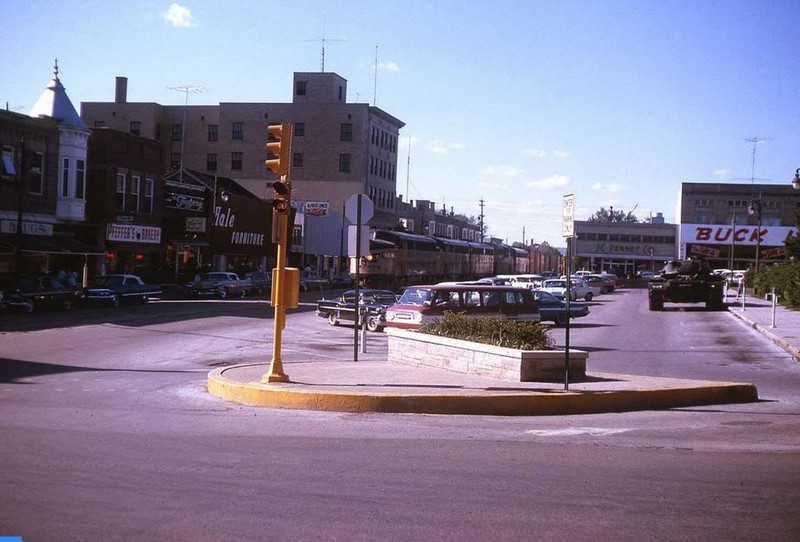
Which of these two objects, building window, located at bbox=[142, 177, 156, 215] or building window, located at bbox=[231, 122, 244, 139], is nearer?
building window, located at bbox=[142, 177, 156, 215]

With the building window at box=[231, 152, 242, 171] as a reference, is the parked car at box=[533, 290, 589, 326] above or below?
below

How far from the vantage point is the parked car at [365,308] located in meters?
27.7

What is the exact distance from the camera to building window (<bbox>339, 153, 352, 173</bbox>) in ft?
268

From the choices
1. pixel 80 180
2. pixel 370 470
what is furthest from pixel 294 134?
pixel 370 470

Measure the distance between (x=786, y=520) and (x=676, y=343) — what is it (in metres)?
18.8

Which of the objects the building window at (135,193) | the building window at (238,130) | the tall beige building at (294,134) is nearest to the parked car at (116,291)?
the building window at (135,193)

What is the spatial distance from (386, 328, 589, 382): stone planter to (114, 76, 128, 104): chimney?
248 ft

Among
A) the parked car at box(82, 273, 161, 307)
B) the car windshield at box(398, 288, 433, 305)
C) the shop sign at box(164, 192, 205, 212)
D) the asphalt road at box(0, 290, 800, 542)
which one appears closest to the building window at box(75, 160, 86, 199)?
the parked car at box(82, 273, 161, 307)

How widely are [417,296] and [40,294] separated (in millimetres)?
17807

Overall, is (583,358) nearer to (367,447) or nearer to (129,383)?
(367,447)

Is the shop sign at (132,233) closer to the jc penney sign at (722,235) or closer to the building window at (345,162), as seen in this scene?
the building window at (345,162)

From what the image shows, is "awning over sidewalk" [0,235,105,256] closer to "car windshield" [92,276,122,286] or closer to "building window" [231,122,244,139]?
"car windshield" [92,276,122,286]

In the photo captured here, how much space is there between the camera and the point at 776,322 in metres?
30.8

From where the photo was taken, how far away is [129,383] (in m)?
14.7
